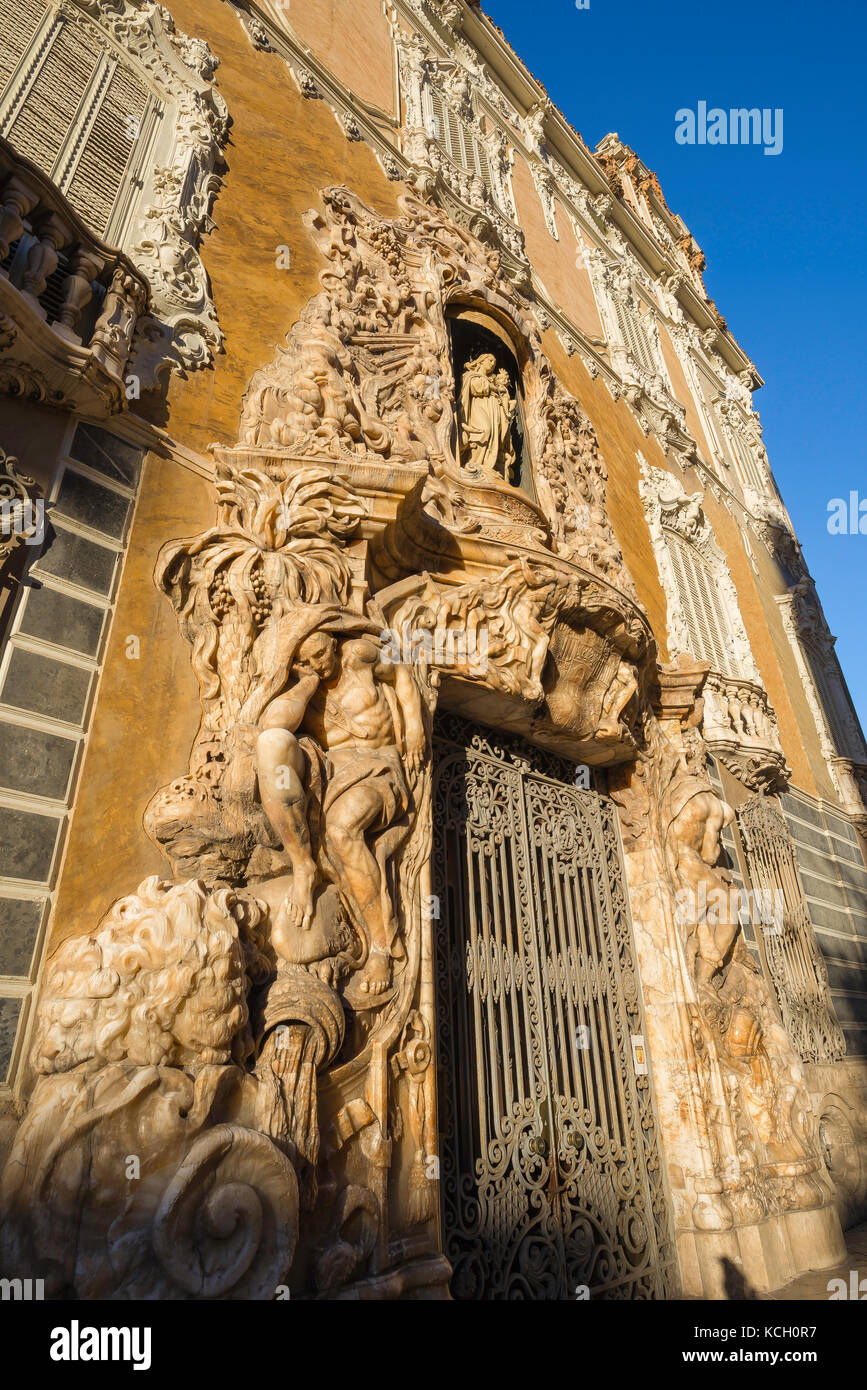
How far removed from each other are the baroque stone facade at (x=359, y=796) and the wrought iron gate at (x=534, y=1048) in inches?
1.1

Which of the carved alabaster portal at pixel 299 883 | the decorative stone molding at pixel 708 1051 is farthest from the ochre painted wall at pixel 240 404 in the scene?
the decorative stone molding at pixel 708 1051

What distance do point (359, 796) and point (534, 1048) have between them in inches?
93.2

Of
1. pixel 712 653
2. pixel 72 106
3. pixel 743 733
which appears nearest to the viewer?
pixel 72 106

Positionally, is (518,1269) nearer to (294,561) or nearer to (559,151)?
(294,561)

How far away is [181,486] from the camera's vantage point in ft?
14.3

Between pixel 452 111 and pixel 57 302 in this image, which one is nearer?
pixel 57 302

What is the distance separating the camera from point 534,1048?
16.2ft

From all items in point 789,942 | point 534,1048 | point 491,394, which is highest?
point 491,394

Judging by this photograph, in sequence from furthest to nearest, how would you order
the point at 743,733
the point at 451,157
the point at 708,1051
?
the point at 451,157 < the point at 743,733 < the point at 708,1051

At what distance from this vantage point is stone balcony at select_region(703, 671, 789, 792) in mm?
8508

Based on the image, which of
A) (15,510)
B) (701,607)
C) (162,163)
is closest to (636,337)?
(701,607)

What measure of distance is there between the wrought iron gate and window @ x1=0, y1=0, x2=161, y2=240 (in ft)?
14.4

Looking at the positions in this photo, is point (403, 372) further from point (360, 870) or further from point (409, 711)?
point (360, 870)
